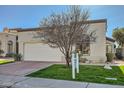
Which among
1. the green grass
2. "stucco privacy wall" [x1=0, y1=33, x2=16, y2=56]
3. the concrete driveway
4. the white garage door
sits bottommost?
the green grass

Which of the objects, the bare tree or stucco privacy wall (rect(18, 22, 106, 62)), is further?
stucco privacy wall (rect(18, 22, 106, 62))

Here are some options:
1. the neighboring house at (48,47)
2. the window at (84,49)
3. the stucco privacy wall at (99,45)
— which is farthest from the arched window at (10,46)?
the stucco privacy wall at (99,45)

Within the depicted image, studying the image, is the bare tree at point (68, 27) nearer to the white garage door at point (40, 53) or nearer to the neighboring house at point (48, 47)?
the neighboring house at point (48, 47)

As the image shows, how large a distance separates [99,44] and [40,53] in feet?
21.0

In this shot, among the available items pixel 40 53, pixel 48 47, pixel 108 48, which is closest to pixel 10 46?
pixel 40 53

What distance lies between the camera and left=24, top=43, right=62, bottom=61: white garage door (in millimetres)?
15402

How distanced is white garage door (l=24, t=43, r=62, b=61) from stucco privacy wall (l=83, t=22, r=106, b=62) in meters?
3.54

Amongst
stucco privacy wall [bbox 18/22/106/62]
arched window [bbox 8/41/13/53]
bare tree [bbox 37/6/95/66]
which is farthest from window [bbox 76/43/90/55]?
arched window [bbox 8/41/13/53]

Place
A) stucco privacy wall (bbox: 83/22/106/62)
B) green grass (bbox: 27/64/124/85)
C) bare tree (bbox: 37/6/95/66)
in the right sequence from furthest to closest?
stucco privacy wall (bbox: 83/22/106/62)
bare tree (bbox: 37/6/95/66)
green grass (bbox: 27/64/124/85)

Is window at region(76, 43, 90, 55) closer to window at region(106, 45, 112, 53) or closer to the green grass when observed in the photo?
window at region(106, 45, 112, 53)

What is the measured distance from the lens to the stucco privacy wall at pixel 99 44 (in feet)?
44.5
